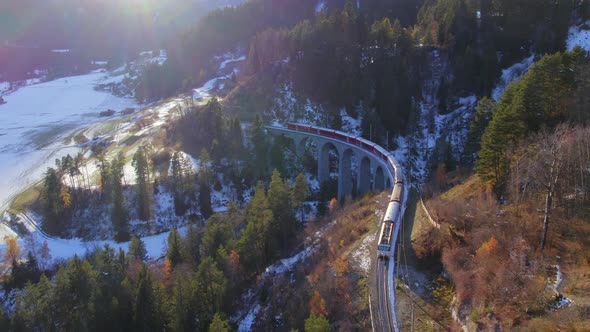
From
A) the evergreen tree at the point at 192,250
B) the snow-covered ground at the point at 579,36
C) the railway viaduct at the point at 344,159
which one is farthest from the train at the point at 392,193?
the snow-covered ground at the point at 579,36

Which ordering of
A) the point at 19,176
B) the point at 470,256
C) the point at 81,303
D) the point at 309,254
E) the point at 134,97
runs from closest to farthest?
1. the point at 470,256
2. the point at 81,303
3. the point at 309,254
4. the point at 19,176
5. the point at 134,97

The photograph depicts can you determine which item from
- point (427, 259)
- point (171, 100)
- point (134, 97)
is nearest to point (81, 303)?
point (427, 259)

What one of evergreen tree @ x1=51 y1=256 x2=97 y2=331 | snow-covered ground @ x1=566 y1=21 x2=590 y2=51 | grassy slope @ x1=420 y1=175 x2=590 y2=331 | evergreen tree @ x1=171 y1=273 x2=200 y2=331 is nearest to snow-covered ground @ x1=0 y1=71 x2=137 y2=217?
evergreen tree @ x1=51 y1=256 x2=97 y2=331

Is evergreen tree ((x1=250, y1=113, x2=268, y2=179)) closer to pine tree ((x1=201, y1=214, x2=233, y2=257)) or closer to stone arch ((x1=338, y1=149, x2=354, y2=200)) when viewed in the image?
stone arch ((x1=338, y1=149, x2=354, y2=200))

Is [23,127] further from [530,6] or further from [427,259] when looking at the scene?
[530,6]

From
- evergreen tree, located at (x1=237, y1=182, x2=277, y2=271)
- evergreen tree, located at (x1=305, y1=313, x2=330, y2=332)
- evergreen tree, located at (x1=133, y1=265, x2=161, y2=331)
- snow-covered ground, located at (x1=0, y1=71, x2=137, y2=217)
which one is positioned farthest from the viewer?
snow-covered ground, located at (x1=0, y1=71, x2=137, y2=217)

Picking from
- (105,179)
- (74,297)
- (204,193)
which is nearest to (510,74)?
(204,193)

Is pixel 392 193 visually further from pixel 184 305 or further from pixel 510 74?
pixel 510 74
